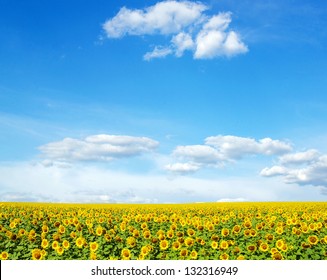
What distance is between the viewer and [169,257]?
10625 millimetres

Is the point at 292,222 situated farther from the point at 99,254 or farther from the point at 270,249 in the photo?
the point at 99,254

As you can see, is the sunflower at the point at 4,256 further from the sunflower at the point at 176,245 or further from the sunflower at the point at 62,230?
the sunflower at the point at 176,245

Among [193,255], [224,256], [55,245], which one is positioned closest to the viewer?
[224,256]

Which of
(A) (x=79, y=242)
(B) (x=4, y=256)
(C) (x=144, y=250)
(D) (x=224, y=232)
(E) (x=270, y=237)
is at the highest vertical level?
(D) (x=224, y=232)

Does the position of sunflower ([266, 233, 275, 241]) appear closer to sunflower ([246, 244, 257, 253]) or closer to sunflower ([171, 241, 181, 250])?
sunflower ([246, 244, 257, 253])

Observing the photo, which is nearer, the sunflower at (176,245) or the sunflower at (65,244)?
the sunflower at (176,245)

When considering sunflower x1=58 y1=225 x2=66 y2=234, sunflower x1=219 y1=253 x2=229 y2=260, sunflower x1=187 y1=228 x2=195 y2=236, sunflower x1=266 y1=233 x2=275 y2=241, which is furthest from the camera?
sunflower x1=58 y1=225 x2=66 y2=234

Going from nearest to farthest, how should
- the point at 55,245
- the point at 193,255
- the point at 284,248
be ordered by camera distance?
the point at 193,255 < the point at 284,248 < the point at 55,245

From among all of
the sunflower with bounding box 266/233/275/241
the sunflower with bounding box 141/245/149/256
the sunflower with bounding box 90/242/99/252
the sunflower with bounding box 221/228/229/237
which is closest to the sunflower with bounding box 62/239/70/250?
the sunflower with bounding box 90/242/99/252

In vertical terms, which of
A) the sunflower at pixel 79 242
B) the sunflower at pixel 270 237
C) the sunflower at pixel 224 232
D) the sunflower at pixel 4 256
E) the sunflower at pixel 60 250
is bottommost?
the sunflower at pixel 4 256

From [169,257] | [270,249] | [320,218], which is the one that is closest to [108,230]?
[169,257]

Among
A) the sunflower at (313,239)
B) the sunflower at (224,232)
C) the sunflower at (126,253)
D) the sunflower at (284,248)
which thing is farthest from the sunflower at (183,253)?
the sunflower at (313,239)

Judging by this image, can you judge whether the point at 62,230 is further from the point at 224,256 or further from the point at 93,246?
the point at 224,256

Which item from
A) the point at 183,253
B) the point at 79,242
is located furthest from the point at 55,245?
the point at 183,253
